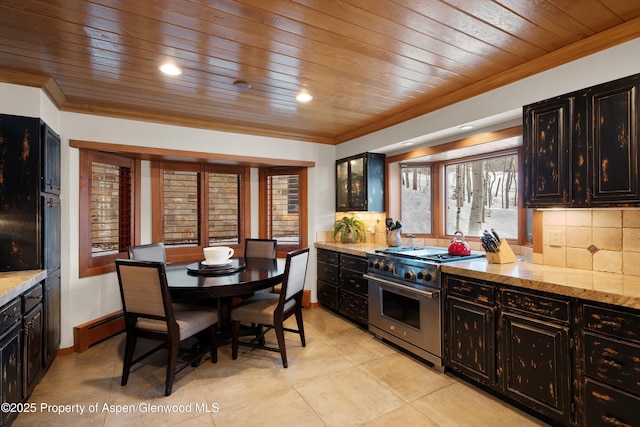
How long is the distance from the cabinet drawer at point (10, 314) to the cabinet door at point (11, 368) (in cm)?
4

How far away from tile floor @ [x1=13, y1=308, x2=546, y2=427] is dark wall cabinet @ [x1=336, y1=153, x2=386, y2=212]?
1793 millimetres

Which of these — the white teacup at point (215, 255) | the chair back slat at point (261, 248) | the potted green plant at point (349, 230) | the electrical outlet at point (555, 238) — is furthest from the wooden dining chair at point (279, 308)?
the electrical outlet at point (555, 238)

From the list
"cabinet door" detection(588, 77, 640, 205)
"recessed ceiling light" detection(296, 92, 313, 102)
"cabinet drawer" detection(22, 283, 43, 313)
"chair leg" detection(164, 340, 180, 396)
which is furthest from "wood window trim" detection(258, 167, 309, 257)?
"cabinet door" detection(588, 77, 640, 205)

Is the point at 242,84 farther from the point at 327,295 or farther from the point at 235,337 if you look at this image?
the point at 327,295

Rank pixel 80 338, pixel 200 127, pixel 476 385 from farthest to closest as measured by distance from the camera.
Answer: pixel 200 127
pixel 80 338
pixel 476 385

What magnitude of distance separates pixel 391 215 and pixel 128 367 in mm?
3172

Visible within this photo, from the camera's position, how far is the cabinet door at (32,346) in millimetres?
2186

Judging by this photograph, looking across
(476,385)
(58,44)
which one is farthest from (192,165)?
(476,385)

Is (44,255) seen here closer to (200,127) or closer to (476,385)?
(200,127)

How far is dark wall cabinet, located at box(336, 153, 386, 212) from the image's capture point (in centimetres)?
413

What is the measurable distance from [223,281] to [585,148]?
2.71m

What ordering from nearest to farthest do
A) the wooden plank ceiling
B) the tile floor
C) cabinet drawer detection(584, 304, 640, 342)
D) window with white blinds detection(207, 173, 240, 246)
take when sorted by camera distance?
1. cabinet drawer detection(584, 304, 640, 342)
2. the wooden plank ceiling
3. the tile floor
4. window with white blinds detection(207, 173, 240, 246)

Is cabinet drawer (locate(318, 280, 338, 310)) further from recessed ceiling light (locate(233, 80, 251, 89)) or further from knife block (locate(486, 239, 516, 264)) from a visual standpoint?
recessed ceiling light (locate(233, 80, 251, 89))

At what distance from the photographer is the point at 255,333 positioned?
126 inches
